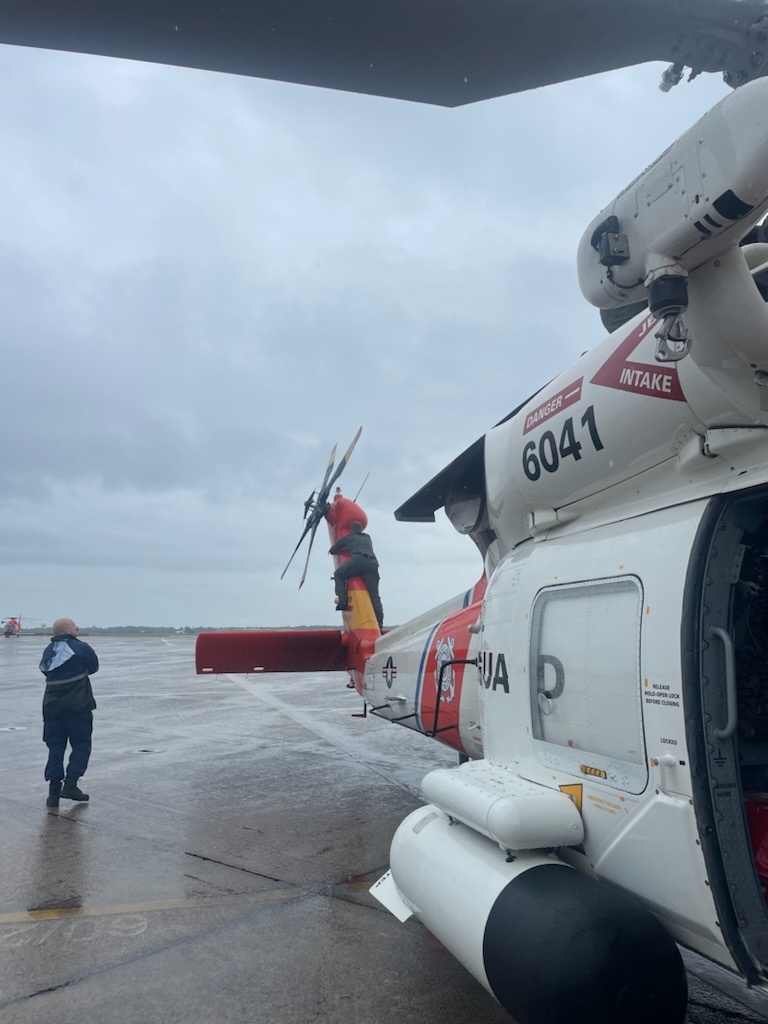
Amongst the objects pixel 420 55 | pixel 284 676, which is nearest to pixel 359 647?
pixel 420 55

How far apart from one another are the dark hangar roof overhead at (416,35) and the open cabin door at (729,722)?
5.76ft

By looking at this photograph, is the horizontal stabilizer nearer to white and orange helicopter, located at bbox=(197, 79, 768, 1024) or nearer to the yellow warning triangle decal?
white and orange helicopter, located at bbox=(197, 79, 768, 1024)

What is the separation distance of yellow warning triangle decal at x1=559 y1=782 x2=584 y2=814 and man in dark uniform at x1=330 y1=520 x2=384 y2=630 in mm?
5630

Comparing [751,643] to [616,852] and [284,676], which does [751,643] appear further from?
[284,676]

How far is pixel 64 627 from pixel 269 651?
202 cm

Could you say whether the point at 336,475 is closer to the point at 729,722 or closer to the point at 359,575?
the point at 359,575

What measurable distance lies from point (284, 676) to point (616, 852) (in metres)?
21.6

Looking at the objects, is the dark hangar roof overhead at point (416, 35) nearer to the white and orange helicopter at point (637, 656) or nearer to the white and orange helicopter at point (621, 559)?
the white and orange helicopter at point (621, 559)

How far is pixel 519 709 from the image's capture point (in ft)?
12.0

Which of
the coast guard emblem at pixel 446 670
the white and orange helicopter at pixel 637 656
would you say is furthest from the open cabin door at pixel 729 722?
the coast guard emblem at pixel 446 670

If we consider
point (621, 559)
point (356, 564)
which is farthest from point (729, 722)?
point (356, 564)


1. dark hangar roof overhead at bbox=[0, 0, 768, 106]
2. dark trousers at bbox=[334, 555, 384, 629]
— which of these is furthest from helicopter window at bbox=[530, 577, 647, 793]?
dark trousers at bbox=[334, 555, 384, 629]

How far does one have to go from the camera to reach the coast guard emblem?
5.69m

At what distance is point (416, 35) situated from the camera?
2.94 meters
